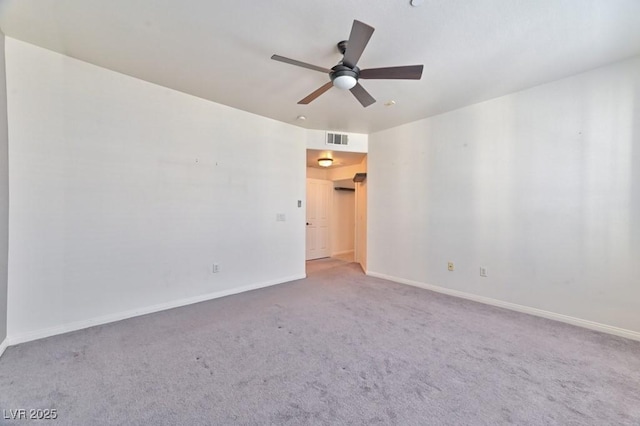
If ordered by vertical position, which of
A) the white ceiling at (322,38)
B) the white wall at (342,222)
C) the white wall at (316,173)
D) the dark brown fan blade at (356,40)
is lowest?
the white wall at (342,222)

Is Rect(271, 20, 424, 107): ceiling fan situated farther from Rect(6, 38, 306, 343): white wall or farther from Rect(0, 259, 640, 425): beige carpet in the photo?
Rect(0, 259, 640, 425): beige carpet

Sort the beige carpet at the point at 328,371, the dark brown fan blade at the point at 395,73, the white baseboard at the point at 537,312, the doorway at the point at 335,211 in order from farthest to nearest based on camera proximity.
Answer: the doorway at the point at 335,211 → the white baseboard at the point at 537,312 → the dark brown fan blade at the point at 395,73 → the beige carpet at the point at 328,371

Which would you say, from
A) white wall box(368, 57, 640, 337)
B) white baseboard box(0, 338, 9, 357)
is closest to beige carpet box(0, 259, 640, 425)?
white baseboard box(0, 338, 9, 357)

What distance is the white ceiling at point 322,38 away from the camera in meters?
1.90

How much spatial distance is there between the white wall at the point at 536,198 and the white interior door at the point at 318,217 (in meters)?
2.56

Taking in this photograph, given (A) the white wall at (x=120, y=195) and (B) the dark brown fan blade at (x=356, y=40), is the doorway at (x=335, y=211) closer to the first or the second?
(A) the white wall at (x=120, y=195)

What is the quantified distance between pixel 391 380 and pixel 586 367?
5.24 ft

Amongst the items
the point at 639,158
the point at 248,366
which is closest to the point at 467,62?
the point at 639,158

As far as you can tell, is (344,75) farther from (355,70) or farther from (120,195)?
(120,195)

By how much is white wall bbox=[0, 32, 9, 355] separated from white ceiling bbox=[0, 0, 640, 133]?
0.52 m

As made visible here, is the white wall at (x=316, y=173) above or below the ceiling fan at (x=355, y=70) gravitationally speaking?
below

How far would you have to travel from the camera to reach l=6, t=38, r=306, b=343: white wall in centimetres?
241

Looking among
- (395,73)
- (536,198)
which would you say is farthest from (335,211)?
(395,73)

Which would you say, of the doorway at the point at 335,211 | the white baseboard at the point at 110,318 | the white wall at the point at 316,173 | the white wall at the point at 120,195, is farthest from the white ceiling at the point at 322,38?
the white wall at the point at 316,173
